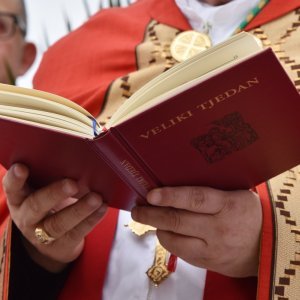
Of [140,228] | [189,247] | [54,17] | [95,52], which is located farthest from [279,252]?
[54,17]

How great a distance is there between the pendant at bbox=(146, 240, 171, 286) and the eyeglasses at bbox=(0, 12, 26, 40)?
27.5 inches

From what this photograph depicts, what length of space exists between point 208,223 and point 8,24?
0.84 metres

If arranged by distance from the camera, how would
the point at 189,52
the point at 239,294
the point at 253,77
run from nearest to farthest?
the point at 253,77 → the point at 239,294 → the point at 189,52

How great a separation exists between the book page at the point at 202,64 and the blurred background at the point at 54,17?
1096mm

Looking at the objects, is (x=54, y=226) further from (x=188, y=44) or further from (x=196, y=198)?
(x=188, y=44)

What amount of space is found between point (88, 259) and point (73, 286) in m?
0.04

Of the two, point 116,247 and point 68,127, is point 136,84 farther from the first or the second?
point 68,127

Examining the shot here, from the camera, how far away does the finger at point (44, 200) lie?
0.60 metres

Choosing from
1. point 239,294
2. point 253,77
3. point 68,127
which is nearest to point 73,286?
point 239,294

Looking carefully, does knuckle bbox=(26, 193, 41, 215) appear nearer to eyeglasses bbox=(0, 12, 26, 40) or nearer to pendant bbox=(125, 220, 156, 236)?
pendant bbox=(125, 220, 156, 236)

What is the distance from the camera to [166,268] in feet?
2.47

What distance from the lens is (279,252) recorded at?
2.15 ft

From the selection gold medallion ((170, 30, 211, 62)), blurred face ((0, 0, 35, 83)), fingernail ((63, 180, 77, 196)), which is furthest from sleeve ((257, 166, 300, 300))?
blurred face ((0, 0, 35, 83))

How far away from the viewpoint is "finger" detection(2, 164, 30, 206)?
61 cm
